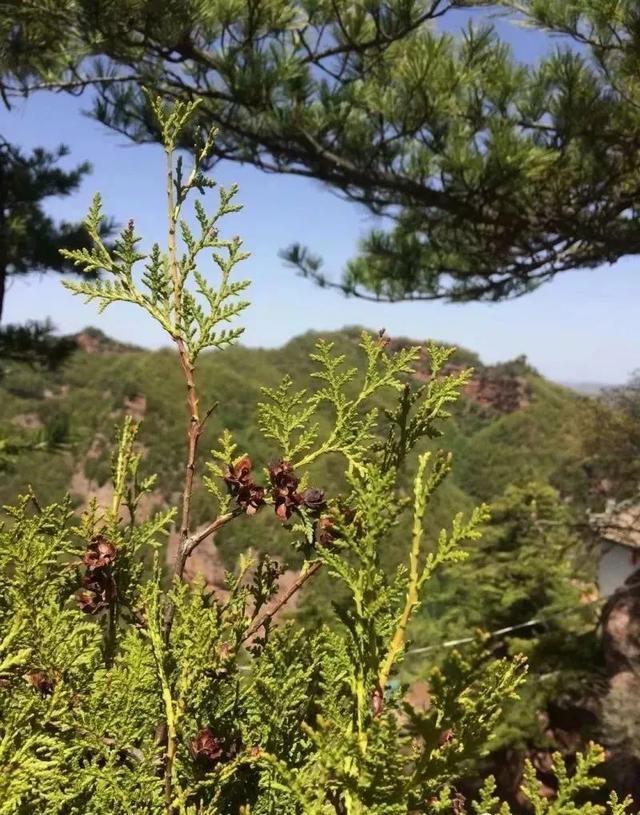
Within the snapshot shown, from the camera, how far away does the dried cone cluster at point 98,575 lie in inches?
51.6

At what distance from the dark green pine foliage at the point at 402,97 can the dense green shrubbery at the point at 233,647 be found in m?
3.43

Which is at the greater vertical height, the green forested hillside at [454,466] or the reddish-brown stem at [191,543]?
the reddish-brown stem at [191,543]

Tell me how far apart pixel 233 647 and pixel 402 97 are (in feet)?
14.0

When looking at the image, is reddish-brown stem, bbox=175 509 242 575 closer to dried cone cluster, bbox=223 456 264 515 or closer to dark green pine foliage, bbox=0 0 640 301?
dried cone cluster, bbox=223 456 264 515

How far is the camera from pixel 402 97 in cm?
460

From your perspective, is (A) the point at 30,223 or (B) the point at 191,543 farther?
(A) the point at 30,223

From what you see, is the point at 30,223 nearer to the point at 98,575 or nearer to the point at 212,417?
the point at 98,575

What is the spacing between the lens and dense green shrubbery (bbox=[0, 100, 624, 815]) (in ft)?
3.34

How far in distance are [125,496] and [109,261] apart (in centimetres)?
55

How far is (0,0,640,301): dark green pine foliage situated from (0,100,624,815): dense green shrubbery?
3425 mm

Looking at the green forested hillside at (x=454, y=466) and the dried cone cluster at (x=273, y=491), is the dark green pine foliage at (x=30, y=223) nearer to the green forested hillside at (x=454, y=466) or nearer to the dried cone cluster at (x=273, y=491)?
the green forested hillside at (x=454, y=466)

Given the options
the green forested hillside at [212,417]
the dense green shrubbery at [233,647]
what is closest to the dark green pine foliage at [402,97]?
the dense green shrubbery at [233,647]

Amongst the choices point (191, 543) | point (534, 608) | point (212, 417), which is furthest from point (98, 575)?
point (212, 417)

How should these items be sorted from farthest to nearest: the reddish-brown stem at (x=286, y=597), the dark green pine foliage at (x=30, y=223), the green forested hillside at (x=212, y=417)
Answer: the green forested hillside at (x=212, y=417), the dark green pine foliage at (x=30, y=223), the reddish-brown stem at (x=286, y=597)
